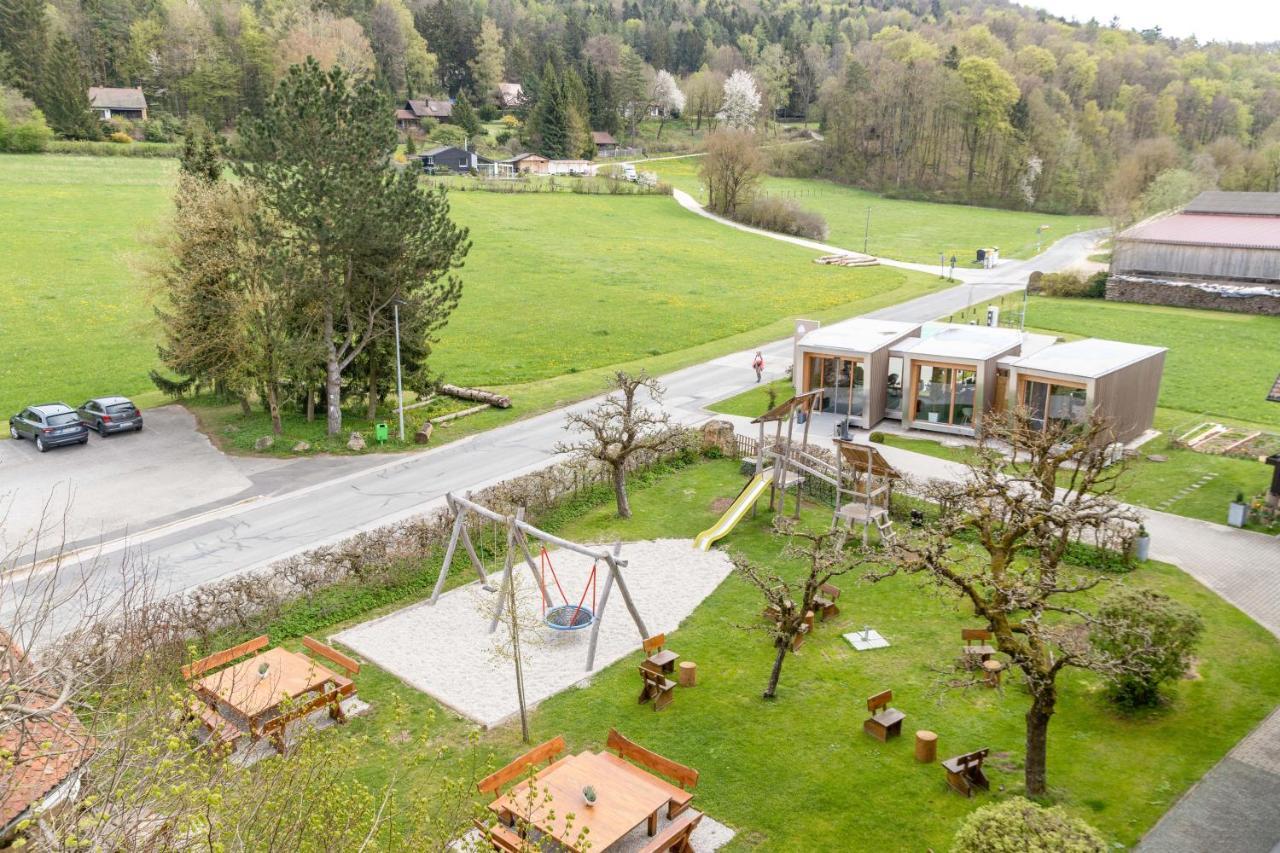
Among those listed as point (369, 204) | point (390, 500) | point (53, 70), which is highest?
point (53, 70)

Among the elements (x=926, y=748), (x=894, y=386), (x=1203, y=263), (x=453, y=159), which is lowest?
(x=926, y=748)

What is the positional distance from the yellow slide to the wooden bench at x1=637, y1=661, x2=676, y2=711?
20.8ft

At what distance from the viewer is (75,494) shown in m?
25.0

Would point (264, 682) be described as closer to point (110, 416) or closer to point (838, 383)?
point (110, 416)

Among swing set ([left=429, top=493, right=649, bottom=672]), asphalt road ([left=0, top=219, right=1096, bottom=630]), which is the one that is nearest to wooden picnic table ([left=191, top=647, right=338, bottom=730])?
asphalt road ([left=0, top=219, right=1096, bottom=630])

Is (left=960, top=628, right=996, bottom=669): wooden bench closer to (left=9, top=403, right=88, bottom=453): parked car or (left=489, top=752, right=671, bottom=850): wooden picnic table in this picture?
(left=489, top=752, right=671, bottom=850): wooden picnic table

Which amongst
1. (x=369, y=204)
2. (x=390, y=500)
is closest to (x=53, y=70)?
(x=369, y=204)

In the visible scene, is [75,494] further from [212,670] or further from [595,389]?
[595,389]

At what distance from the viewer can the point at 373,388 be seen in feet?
103

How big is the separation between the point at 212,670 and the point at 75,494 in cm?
1185

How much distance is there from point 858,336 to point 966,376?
422 cm

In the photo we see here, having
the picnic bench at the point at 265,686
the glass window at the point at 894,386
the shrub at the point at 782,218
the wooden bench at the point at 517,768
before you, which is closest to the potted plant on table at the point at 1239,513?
the glass window at the point at 894,386

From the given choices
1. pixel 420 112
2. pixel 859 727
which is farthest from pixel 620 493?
pixel 420 112

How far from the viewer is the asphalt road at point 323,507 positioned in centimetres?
2117
